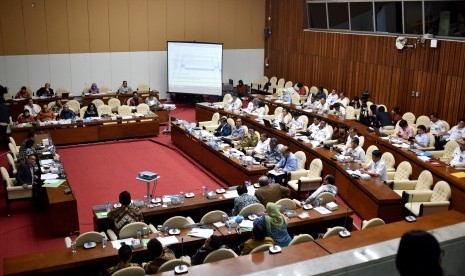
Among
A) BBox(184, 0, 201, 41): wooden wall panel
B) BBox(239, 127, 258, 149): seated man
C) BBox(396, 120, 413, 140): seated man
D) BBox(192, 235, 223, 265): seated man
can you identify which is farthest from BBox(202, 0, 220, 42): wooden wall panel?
BBox(192, 235, 223, 265): seated man

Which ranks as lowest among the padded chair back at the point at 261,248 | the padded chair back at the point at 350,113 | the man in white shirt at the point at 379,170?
the padded chair back at the point at 261,248

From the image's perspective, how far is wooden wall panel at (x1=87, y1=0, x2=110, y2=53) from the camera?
18.3 metres

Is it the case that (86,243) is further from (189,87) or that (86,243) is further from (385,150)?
(189,87)

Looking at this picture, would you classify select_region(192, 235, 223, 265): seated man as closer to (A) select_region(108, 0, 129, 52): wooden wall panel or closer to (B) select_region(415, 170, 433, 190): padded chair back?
(B) select_region(415, 170, 433, 190): padded chair back

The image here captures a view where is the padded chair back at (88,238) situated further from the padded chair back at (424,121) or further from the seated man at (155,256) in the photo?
the padded chair back at (424,121)

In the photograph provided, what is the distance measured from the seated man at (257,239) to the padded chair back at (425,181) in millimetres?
4212

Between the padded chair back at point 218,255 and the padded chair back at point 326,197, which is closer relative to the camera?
the padded chair back at point 218,255

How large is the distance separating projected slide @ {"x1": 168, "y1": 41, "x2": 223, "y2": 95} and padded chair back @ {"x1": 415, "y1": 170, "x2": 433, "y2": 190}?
447 inches

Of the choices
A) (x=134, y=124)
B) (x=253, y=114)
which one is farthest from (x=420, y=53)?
(x=134, y=124)

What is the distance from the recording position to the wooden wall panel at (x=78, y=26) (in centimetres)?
1803

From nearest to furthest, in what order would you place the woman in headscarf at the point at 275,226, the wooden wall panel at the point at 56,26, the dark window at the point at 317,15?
the woman in headscarf at the point at 275,226 → the wooden wall panel at the point at 56,26 → the dark window at the point at 317,15

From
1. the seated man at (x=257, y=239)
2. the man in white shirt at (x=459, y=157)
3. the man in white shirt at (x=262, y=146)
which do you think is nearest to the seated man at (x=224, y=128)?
the man in white shirt at (x=262, y=146)

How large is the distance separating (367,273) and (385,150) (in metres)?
8.01

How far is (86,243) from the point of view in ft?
21.5
